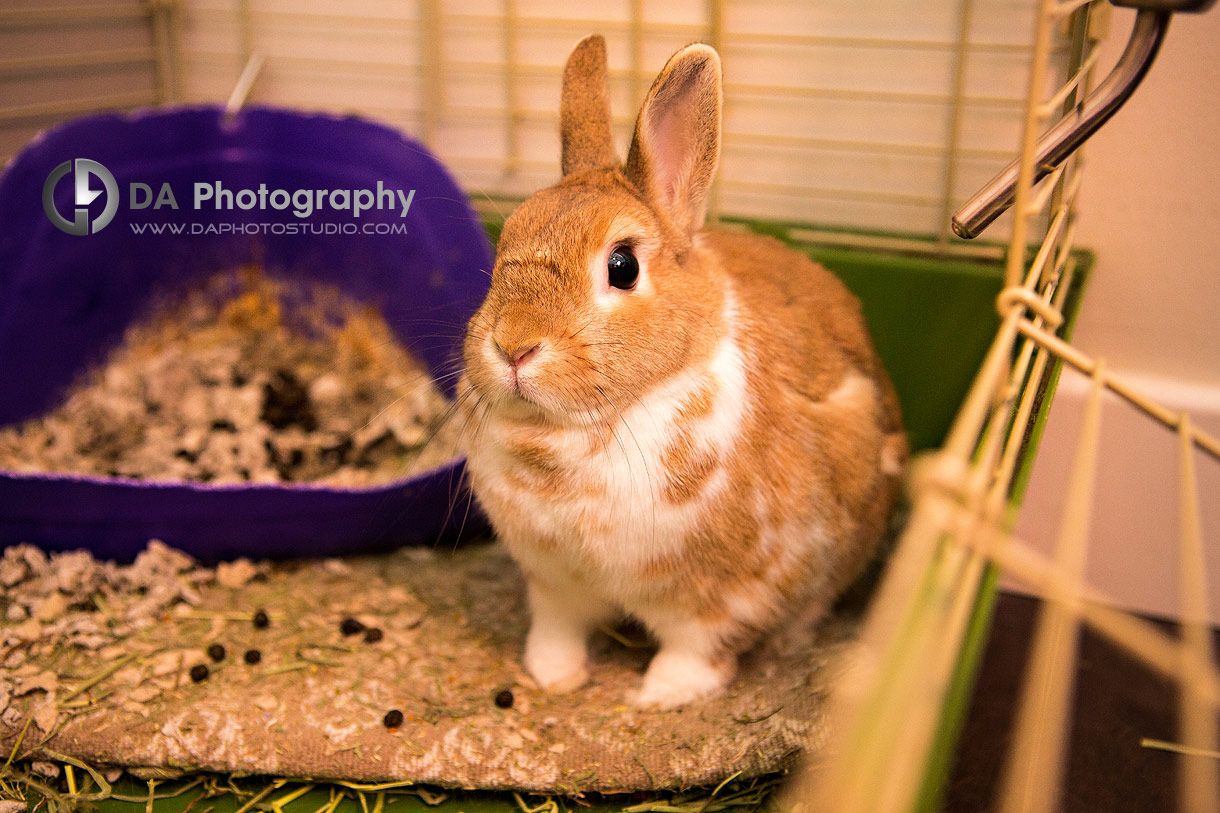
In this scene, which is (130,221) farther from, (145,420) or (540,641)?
(540,641)

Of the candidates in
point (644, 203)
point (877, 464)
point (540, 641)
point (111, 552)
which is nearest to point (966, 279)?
point (877, 464)

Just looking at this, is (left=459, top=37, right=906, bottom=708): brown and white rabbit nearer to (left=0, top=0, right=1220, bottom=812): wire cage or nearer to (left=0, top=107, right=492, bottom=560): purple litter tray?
(left=0, top=0, right=1220, bottom=812): wire cage

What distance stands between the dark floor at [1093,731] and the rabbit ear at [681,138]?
3.21 ft

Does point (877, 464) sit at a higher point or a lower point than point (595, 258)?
lower

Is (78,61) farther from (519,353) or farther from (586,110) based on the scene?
(519,353)

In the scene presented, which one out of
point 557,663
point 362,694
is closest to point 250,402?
point 362,694

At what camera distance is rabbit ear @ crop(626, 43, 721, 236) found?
1.31 meters

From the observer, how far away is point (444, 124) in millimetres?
2551

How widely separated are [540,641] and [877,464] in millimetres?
656

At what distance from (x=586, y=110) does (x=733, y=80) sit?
87 cm

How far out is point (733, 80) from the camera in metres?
2.26

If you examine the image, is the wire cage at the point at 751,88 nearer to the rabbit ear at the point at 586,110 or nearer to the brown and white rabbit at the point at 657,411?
the brown and white rabbit at the point at 657,411

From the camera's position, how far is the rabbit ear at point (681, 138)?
4.31 feet

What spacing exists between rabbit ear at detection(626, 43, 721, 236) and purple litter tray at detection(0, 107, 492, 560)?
1.46 ft
